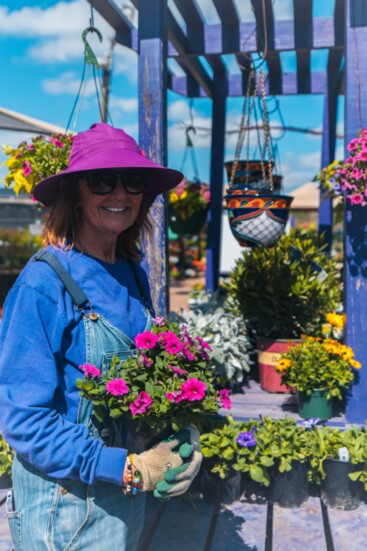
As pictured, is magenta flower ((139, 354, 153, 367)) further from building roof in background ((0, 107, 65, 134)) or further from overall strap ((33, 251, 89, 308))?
building roof in background ((0, 107, 65, 134))

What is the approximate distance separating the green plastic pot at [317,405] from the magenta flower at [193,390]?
2.09 meters

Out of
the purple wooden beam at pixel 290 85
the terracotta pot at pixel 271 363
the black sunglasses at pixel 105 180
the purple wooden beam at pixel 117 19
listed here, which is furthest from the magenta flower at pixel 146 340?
the purple wooden beam at pixel 290 85

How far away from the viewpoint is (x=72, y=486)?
4.83 feet

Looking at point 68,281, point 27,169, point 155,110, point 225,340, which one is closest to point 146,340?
point 68,281

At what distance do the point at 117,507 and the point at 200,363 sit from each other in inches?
17.5

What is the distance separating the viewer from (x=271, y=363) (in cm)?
421

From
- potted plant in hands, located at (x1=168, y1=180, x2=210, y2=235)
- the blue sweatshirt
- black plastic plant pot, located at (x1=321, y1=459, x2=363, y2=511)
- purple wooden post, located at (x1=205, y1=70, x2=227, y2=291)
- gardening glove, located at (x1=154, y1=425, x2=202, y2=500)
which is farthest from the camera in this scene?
purple wooden post, located at (x1=205, y1=70, x2=227, y2=291)

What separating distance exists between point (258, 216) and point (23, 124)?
3.59 metres

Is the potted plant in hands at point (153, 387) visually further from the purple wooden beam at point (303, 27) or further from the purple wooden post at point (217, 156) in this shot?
the purple wooden post at point (217, 156)

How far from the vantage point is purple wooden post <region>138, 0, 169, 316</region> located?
10.8 feet

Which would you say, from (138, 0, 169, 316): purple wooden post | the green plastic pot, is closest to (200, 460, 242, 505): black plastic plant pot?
the green plastic pot

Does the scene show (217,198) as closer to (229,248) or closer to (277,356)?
(277,356)

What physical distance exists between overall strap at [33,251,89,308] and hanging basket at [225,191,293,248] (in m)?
1.89

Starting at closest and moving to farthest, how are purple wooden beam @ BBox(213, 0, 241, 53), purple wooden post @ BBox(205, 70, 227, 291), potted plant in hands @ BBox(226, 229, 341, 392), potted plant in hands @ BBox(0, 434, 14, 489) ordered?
potted plant in hands @ BBox(0, 434, 14, 489)
potted plant in hands @ BBox(226, 229, 341, 392)
purple wooden beam @ BBox(213, 0, 241, 53)
purple wooden post @ BBox(205, 70, 227, 291)
